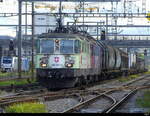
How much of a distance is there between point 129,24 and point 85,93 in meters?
41.5

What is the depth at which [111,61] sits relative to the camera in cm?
3825

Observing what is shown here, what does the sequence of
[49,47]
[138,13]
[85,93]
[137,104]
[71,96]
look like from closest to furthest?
[137,104]
[71,96]
[85,93]
[49,47]
[138,13]

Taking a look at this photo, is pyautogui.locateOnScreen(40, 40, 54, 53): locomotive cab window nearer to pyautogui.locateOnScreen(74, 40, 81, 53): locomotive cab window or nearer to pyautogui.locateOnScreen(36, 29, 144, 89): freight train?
pyautogui.locateOnScreen(36, 29, 144, 89): freight train

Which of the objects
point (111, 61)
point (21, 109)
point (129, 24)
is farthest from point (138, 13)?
point (21, 109)

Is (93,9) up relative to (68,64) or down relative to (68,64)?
up

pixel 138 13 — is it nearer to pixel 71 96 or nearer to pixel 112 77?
pixel 112 77

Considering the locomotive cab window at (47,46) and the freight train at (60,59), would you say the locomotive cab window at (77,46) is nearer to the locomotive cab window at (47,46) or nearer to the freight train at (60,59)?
the freight train at (60,59)

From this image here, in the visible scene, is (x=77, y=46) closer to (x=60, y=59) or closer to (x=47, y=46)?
(x=60, y=59)

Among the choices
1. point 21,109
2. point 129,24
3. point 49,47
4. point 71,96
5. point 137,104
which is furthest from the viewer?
point 129,24

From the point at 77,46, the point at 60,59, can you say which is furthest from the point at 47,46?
the point at 77,46

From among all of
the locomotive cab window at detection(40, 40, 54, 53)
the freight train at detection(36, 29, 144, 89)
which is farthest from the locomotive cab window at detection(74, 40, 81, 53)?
the locomotive cab window at detection(40, 40, 54, 53)

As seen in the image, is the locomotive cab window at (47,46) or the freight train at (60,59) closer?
the freight train at (60,59)

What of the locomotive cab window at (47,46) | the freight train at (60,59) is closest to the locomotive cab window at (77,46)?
the freight train at (60,59)

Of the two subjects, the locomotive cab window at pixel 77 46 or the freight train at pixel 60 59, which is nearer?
the freight train at pixel 60 59
